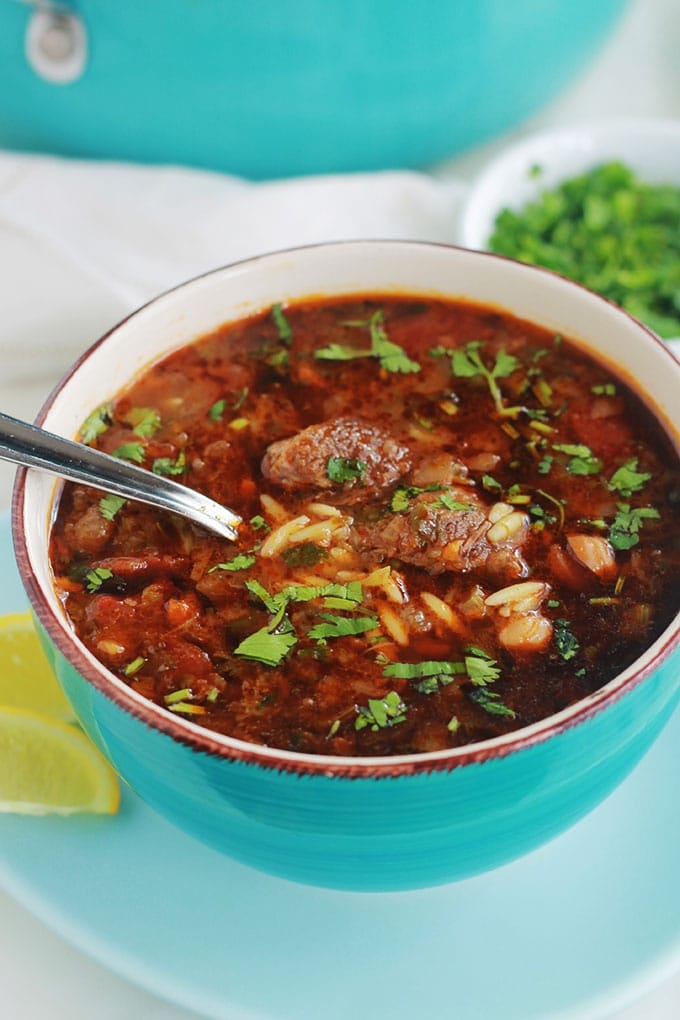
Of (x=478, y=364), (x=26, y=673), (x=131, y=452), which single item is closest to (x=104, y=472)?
(x=131, y=452)

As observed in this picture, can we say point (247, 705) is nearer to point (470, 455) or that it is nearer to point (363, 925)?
point (363, 925)

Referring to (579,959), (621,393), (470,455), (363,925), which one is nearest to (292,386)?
(470,455)

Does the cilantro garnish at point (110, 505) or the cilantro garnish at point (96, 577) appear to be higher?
the cilantro garnish at point (110, 505)

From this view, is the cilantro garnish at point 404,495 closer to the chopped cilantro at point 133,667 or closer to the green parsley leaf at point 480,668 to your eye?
the green parsley leaf at point 480,668

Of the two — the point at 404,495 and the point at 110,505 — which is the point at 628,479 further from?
the point at 110,505

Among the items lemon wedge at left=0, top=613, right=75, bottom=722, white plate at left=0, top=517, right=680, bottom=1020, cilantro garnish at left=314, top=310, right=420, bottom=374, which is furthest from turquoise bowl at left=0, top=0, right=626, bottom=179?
white plate at left=0, top=517, right=680, bottom=1020

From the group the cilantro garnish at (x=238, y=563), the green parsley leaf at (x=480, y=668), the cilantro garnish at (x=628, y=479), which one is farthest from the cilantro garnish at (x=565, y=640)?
the cilantro garnish at (x=238, y=563)
